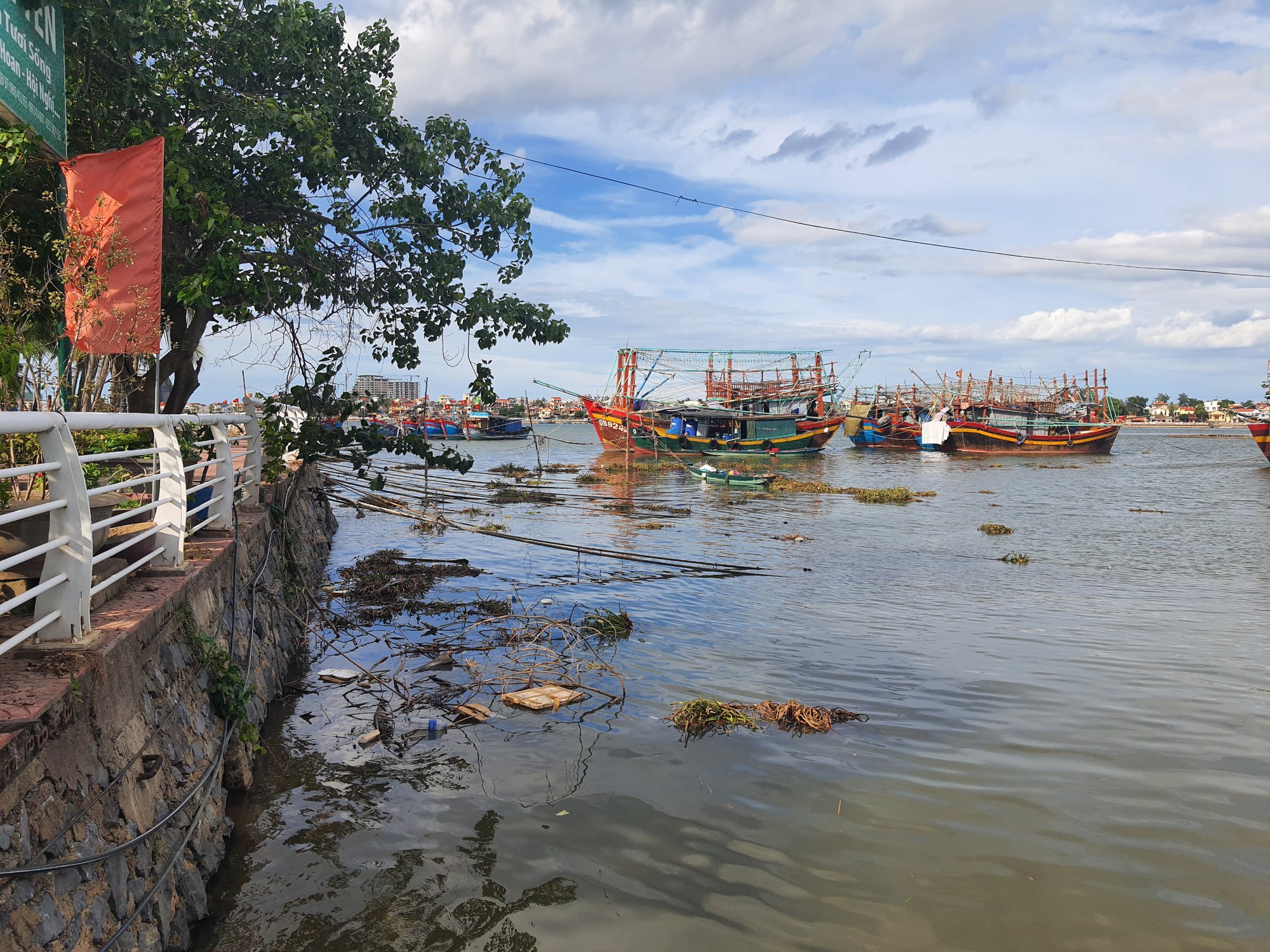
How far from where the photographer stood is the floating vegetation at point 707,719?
704 cm

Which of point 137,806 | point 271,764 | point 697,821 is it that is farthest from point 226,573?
point 697,821

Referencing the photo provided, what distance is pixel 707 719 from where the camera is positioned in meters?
7.14

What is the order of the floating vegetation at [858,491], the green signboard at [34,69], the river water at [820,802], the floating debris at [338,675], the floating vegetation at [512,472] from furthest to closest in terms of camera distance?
the floating vegetation at [512,472] → the floating vegetation at [858,491] → the floating debris at [338,675] → the green signboard at [34,69] → the river water at [820,802]

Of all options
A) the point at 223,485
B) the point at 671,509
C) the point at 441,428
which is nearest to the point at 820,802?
the point at 223,485

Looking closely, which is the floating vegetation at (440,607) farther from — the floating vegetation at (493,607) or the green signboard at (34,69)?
the green signboard at (34,69)

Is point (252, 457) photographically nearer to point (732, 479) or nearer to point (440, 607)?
point (440, 607)

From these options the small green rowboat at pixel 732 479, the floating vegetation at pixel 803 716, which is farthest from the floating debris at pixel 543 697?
the small green rowboat at pixel 732 479

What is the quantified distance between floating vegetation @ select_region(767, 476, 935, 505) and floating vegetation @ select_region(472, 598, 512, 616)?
20154 mm

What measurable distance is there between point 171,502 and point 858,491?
28525 millimetres

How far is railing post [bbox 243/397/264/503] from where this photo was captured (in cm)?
880

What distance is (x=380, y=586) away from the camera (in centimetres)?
1229

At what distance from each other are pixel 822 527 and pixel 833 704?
47.4ft

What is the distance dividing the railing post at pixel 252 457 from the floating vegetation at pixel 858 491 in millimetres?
23405

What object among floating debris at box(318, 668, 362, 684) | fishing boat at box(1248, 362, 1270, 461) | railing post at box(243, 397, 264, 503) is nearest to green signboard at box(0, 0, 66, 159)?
railing post at box(243, 397, 264, 503)
